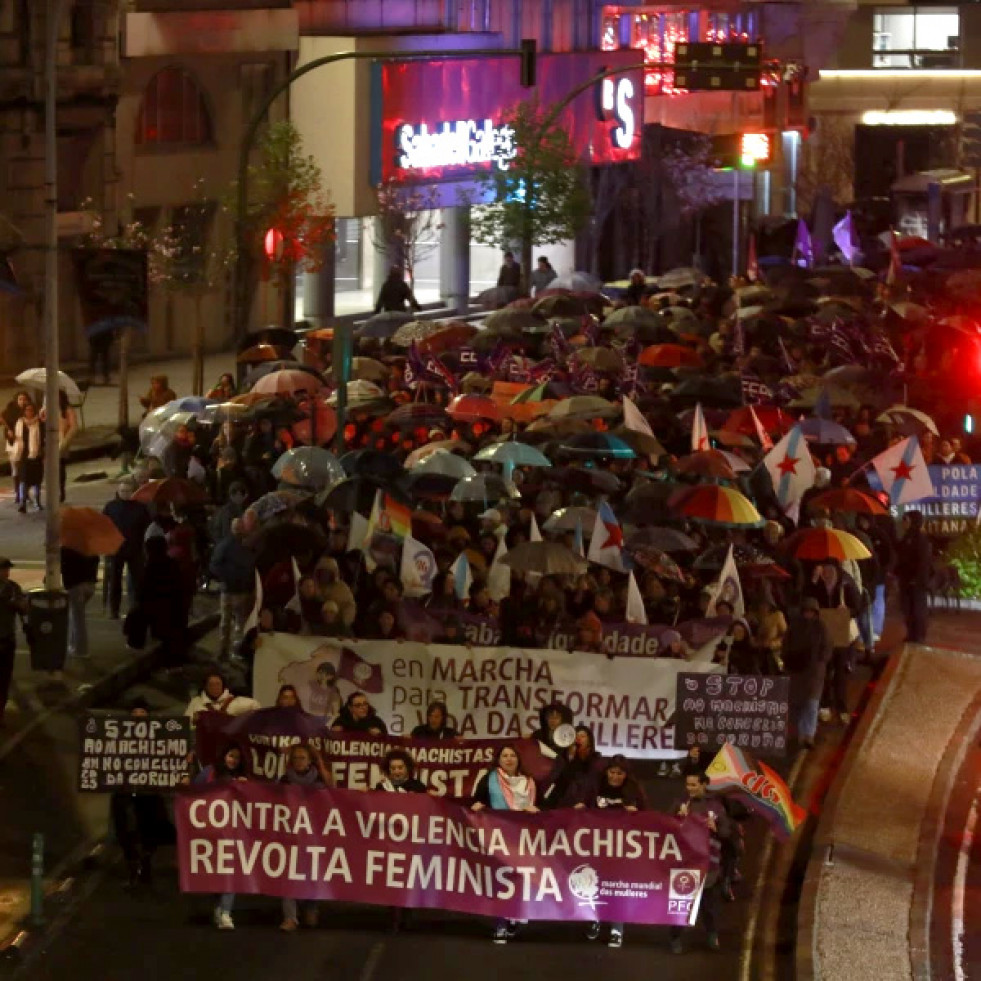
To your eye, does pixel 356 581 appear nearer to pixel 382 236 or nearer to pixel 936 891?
pixel 936 891

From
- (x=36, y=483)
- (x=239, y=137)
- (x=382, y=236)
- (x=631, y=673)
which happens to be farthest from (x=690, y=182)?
(x=631, y=673)

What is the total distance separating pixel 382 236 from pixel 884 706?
3426 centimetres

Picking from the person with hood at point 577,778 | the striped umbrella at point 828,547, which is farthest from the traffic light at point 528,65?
the person with hood at point 577,778

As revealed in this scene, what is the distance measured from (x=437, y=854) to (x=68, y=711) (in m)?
6.15

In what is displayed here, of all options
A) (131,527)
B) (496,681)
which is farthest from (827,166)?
(496,681)

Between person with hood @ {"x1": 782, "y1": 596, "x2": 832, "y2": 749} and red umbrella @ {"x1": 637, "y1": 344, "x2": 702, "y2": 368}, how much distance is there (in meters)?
11.9

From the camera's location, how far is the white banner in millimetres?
18422

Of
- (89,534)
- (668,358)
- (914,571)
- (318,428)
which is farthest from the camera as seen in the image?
(668,358)

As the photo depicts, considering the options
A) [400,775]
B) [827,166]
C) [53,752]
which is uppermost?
[827,166]

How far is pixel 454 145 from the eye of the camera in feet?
183

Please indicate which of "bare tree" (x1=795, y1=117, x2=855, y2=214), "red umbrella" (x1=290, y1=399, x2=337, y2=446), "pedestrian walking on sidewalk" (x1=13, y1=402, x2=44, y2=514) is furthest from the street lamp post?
"bare tree" (x1=795, y1=117, x2=855, y2=214)

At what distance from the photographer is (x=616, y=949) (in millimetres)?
14898

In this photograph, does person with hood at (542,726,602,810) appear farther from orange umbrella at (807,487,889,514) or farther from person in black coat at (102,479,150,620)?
person in black coat at (102,479,150,620)

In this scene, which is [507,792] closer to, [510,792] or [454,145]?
[510,792]
